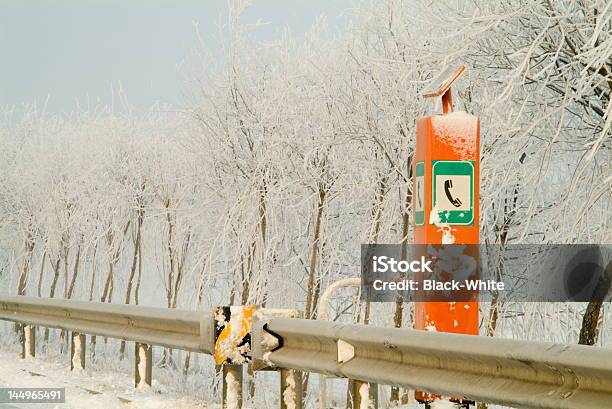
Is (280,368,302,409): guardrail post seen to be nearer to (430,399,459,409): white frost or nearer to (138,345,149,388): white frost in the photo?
(430,399,459,409): white frost

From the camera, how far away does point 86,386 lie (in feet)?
28.4

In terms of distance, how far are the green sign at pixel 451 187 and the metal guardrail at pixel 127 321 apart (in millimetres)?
1970

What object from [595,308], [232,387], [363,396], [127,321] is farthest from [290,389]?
[595,308]

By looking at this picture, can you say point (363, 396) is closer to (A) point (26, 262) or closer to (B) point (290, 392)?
(B) point (290, 392)

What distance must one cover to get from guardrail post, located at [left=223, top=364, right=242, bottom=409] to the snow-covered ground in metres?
0.56

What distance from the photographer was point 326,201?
63.2 feet

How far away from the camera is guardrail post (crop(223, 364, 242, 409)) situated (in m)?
6.88

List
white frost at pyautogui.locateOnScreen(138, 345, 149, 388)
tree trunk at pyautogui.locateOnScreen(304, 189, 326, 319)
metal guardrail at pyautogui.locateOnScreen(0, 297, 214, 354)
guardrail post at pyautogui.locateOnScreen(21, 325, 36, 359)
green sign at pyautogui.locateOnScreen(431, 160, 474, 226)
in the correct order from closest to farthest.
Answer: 1. green sign at pyautogui.locateOnScreen(431, 160, 474, 226)
2. metal guardrail at pyautogui.locateOnScreen(0, 297, 214, 354)
3. white frost at pyautogui.locateOnScreen(138, 345, 149, 388)
4. guardrail post at pyautogui.locateOnScreen(21, 325, 36, 359)
5. tree trunk at pyautogui.locateOnScreen(304, 189, 326, 319)

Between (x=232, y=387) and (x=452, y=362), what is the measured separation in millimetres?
2191

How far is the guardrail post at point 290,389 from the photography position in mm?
6660

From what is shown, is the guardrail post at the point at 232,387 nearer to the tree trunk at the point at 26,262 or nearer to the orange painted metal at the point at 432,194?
the orange painted metal at the point at 432,194

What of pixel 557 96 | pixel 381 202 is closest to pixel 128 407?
pixel 557 96

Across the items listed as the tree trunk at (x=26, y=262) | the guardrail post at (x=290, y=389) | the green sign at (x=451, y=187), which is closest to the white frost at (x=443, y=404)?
the guardrail post at (x=290, y=389)

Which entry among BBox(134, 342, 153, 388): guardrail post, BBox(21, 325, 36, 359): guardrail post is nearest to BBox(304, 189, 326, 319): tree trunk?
BBox(21, 325, 36, 359): guardrail post
